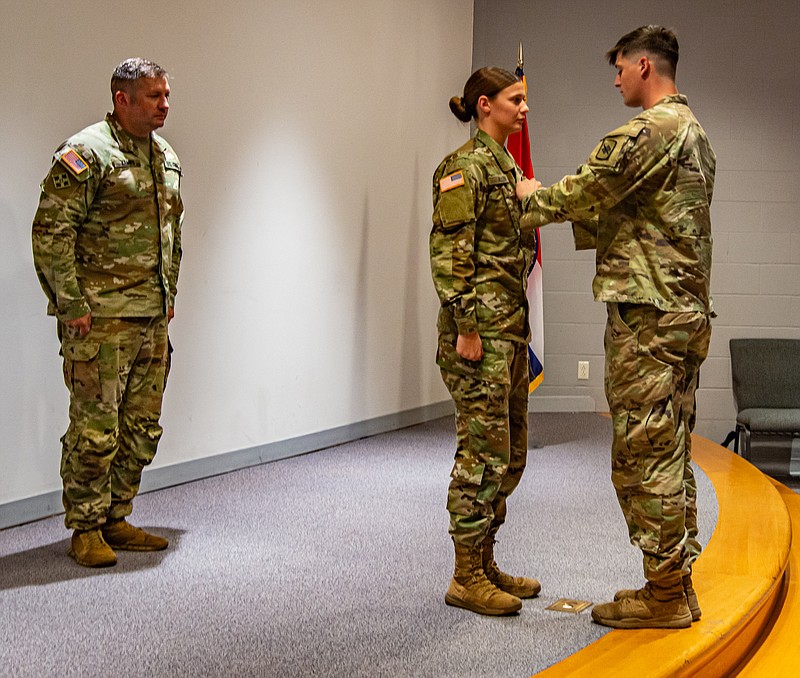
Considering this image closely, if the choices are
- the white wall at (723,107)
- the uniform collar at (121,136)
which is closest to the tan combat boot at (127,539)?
the uniform collar at (121,136)

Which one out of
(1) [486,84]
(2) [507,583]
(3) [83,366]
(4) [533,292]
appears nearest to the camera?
(1) [486,84]

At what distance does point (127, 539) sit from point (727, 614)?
6.07 ft

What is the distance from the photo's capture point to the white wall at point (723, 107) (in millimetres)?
6320

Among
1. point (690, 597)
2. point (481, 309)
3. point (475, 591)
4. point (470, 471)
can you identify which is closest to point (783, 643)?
point (690, 597)

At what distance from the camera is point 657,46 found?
8.00 ft

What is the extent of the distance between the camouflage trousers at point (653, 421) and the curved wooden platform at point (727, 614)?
168mm

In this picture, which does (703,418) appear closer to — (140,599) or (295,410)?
(295,410)

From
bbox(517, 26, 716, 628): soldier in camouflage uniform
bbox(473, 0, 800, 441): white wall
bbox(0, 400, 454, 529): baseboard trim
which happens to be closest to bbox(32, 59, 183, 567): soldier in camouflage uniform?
bbox(0, 400, 454, 529): baseboard trim

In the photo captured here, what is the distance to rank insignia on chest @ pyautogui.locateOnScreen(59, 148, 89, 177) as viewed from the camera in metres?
2.91

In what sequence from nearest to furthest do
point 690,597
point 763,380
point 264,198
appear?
point 690,597, point 264,198, point 763,380

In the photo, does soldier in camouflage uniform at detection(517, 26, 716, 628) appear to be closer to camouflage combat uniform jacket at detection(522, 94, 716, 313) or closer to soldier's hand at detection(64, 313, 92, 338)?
camouflage combat uniform jacket at detection(522, 94, 716, 313)

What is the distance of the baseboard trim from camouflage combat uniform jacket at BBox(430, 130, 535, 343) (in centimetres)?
180

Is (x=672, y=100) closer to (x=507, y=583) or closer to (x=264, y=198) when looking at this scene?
(x=507, y=583)

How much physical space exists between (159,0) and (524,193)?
83.9 inches
